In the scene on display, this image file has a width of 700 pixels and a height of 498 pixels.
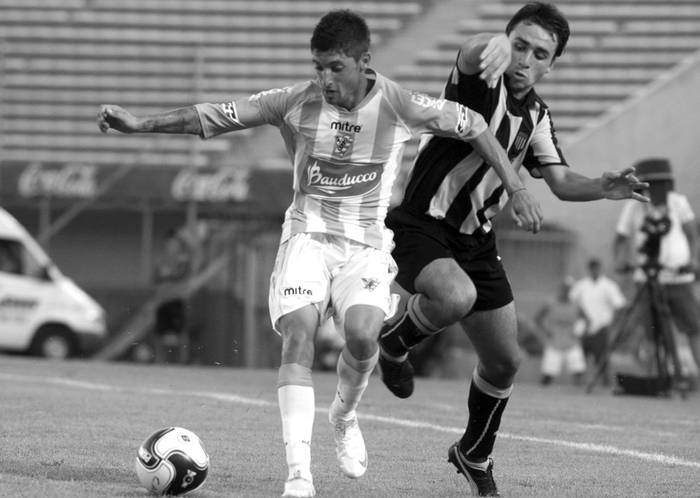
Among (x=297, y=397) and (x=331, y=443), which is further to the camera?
(x=331, y=443)

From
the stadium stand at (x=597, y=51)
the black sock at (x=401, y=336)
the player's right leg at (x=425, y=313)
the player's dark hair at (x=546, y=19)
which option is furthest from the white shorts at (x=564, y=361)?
the player's dark hair at (x=546, y=19)

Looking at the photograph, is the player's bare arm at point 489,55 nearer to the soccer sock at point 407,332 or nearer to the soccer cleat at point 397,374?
the soccer sock at point 407,332

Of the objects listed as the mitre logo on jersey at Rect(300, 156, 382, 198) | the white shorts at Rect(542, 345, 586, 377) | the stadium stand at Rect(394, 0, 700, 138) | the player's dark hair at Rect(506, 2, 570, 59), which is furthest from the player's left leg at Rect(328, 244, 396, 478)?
the stadium stand at Rect(394, 0, 700, 138)

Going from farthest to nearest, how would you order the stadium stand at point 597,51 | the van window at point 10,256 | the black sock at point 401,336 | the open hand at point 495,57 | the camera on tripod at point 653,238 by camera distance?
the stadium stand at point 597,51, the van window at point 10,256, the camera on tripod at point 653,238, the black sock at point 401,336, the open hand at point 495,57

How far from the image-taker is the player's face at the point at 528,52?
20.5 ft

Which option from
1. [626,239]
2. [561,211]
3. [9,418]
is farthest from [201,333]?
[9,418]

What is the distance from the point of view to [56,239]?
21.9 m

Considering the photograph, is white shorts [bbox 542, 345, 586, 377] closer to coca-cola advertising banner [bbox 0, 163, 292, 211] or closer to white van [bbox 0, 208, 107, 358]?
coca-cola advertising banner [bbox 0, 163, 292, 211]

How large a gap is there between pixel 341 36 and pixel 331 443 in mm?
2782

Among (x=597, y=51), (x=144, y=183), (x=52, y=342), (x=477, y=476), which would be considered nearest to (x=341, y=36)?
(x=477, y=476)

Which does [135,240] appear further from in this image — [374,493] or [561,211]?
[374,493]

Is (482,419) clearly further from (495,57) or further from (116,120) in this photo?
(116,120)

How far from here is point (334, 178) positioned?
5.91m

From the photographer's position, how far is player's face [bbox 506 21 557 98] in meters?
6.25
